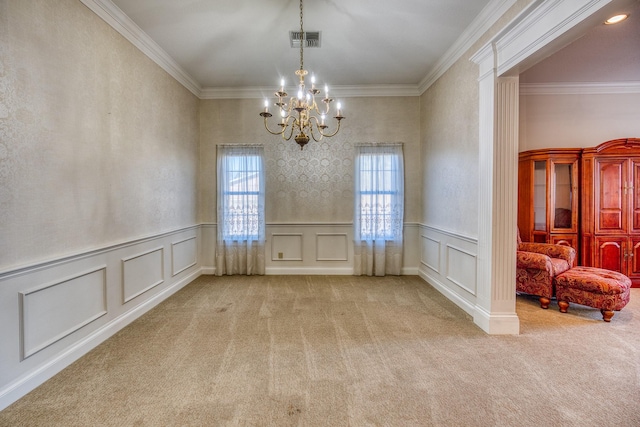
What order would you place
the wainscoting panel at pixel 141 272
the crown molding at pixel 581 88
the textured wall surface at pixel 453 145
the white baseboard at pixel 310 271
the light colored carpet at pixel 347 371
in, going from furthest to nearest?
the white baseboard at pixel 310 271 → the crown molding at pixel 581 88 → the textured wall surface at pixel 453 145 → the wainscoting panel at pixel 141 272 → the light colored carpet at pixel 347 371

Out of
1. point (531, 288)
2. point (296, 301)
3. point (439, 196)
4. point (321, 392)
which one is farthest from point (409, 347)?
point (439, 196)

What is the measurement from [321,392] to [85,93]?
10.1 feet

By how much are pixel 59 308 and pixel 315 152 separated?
12.8ft

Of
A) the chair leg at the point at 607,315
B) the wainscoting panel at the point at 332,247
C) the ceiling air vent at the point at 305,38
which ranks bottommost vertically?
the chair leg at the point at 607,315

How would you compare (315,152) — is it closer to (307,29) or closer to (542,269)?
(307,29)

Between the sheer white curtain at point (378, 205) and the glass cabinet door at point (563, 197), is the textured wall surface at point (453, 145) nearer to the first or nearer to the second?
the sheer white curtain at point (378, 205)

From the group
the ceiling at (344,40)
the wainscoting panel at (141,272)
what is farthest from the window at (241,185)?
the wainscoting panel at (141,272)

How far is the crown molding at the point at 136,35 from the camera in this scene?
114 inches

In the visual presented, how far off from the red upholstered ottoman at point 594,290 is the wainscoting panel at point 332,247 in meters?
2.94

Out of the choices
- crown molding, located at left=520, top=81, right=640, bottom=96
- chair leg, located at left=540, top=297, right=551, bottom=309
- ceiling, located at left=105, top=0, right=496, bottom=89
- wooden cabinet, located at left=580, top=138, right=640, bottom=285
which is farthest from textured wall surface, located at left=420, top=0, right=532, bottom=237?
wooden cabinet, located at left=580, top=138, right=640, bottom=285

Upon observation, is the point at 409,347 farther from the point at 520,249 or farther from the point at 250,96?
the point at 250,96

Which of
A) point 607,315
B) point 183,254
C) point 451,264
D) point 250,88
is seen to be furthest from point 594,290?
point 250,88

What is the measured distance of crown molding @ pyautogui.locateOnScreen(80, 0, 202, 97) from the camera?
9.50 ft

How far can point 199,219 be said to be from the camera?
17.8 feet
